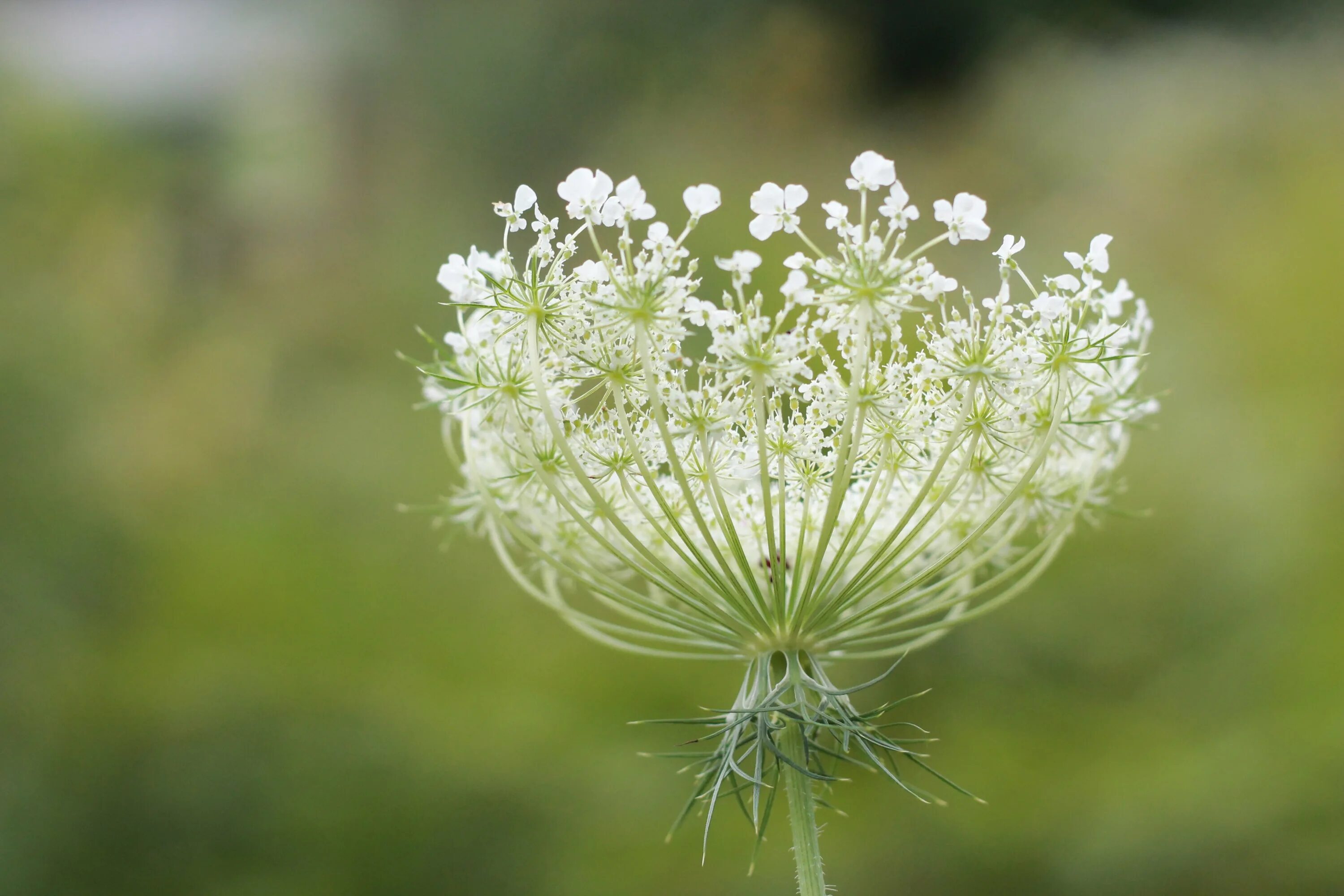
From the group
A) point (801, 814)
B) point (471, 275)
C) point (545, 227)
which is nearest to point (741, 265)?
point (545, 227)

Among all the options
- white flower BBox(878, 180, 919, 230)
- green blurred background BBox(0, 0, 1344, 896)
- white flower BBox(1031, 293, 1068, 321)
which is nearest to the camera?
white flower BBox(878, 180, 919, 230)

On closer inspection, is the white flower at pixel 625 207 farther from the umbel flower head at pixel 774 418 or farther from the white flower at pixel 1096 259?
the white flower at pixel 1096 259

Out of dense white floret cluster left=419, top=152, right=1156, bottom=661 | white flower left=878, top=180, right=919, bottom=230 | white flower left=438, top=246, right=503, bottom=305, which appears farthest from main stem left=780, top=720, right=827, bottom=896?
white flower left=438, top=246, right=503, bottom=305

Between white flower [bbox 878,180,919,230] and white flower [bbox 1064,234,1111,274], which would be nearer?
white flower [bbox 878,180,919,230]

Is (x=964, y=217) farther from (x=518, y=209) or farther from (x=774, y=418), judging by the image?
(x=518, y=209)

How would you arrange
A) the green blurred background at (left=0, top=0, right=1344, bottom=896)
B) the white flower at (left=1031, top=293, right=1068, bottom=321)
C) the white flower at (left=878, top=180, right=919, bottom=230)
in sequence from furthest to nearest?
1. the green blurred background at (left=0, top=0, right=1344, bottom=896)
2. the white flower at (left=1031, top=293, right=1068, bottom=321)
3. the white flower at (left=878, top=180, right=919, bottom=230)

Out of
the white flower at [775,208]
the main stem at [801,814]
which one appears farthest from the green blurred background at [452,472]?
the white flower at [775,208]

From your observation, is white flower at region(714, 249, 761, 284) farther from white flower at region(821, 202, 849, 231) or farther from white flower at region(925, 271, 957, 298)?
white flower at region(925, 271, 957, 298)
